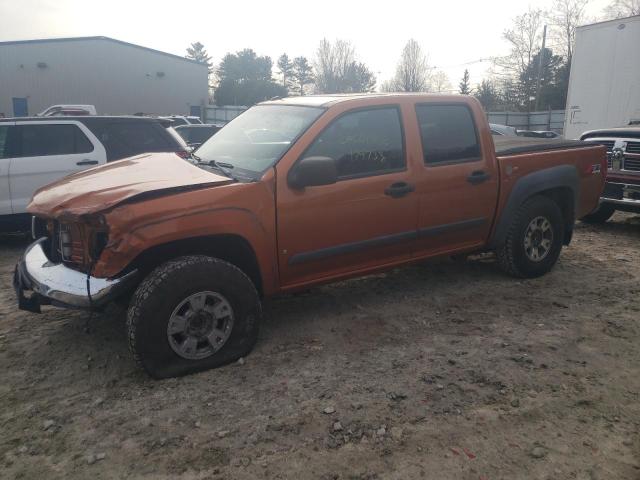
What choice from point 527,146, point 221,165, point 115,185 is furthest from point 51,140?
point 527,146

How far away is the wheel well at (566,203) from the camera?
5504mm

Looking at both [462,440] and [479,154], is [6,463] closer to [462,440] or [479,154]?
[462,440]

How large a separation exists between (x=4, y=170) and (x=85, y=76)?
2950 cm

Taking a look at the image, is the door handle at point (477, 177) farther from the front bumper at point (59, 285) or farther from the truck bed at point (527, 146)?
the front bumper at point (59, 285)

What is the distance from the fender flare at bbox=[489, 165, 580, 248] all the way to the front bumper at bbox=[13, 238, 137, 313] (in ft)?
11.1

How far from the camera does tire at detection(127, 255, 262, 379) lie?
3.22 metres

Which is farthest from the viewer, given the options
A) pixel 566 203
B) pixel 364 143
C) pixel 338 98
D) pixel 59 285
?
pixel 566 203

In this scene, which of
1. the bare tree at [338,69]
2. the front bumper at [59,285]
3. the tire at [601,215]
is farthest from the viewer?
the bare tree at [338,69]

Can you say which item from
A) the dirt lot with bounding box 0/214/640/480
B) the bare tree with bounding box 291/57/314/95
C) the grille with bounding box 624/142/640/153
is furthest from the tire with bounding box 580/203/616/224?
the bare tree with bounding box 291/57/314/95

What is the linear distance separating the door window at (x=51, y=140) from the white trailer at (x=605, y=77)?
33.6ft

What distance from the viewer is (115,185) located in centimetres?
349

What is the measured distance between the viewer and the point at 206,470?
8.39ft

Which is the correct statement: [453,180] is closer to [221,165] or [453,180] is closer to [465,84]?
[221,165]

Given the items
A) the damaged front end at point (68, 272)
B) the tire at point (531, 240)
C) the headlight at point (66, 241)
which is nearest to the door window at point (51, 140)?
the damaged front end at point (68, 272)
